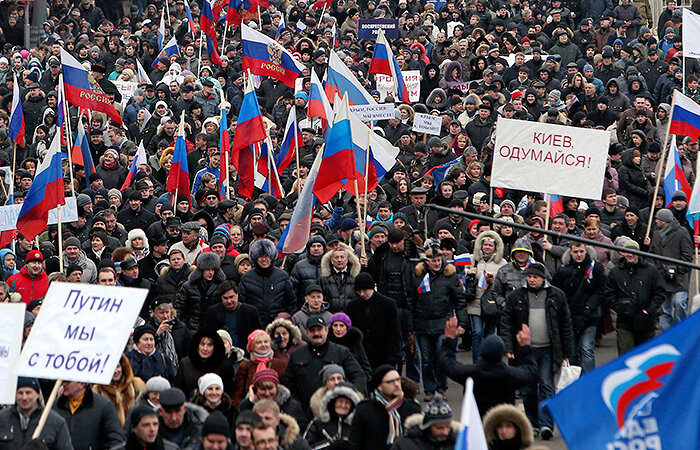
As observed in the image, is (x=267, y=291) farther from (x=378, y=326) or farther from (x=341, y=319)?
(x=341, y=319)

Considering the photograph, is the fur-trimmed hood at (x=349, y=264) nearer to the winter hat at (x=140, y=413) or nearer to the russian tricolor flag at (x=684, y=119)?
the winter hat at (x=140, y=413)

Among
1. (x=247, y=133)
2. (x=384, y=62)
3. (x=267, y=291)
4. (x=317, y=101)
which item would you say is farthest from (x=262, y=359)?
(x=384, y=62)

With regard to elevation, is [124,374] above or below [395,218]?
above

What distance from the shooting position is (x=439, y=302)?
42.3 feet

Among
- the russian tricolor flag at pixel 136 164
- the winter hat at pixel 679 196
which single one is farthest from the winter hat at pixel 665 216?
the russian tricolor flag at pixel 136 164

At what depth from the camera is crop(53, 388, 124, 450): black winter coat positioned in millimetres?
9383

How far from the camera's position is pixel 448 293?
12.9m

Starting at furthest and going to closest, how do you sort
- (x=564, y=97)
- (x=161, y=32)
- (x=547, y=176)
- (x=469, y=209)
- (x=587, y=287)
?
(x=161, y=32) < (x=564, y=97) < (x=469, y=209) < (x=547, y=176) < (x=587, y=287)

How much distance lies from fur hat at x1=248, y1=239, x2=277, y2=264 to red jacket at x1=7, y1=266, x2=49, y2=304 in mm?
2187

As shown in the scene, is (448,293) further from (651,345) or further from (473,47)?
(473,47)

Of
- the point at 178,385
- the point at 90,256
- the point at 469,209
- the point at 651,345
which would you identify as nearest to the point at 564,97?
the point at 469,209

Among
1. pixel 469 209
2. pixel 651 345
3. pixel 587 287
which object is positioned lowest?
pixel 469 209

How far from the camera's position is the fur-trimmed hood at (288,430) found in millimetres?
8820

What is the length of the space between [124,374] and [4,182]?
29.3ft
